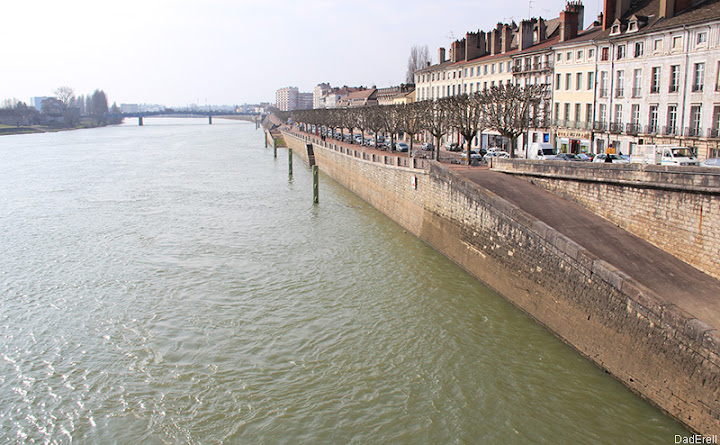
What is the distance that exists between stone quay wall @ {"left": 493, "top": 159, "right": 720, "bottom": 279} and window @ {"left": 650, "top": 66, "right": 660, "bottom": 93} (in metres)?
12.7

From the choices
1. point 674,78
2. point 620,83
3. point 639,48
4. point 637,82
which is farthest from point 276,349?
point 620,83

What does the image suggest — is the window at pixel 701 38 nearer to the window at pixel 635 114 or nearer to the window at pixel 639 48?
the window at pixel 639 48

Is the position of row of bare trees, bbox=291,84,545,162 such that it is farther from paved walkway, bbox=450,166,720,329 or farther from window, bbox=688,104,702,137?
paved walkway, bbox=450,166,720,329

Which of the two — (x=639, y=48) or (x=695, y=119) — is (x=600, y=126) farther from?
(x=695, y=119)

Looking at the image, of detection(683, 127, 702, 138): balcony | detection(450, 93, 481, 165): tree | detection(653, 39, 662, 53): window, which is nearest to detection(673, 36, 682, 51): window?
detection(653, 39, 662, 53): window

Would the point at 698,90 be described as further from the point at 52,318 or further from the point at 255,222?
the point at 52,318

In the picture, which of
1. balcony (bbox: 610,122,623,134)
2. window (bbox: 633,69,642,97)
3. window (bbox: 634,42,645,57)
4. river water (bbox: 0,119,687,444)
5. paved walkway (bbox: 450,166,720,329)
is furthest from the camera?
balcony (bbox: 610,122,623,134)

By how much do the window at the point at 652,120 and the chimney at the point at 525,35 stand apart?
61.1 feet

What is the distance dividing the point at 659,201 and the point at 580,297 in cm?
479

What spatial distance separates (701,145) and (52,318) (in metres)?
26.6

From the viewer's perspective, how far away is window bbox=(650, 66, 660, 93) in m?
28.8

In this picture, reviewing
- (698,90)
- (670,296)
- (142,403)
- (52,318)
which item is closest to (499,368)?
(670,296)

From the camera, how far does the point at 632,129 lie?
3069 centimetres

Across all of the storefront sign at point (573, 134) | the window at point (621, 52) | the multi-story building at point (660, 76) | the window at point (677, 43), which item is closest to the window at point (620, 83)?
the multi-story building at point (660, 76)
